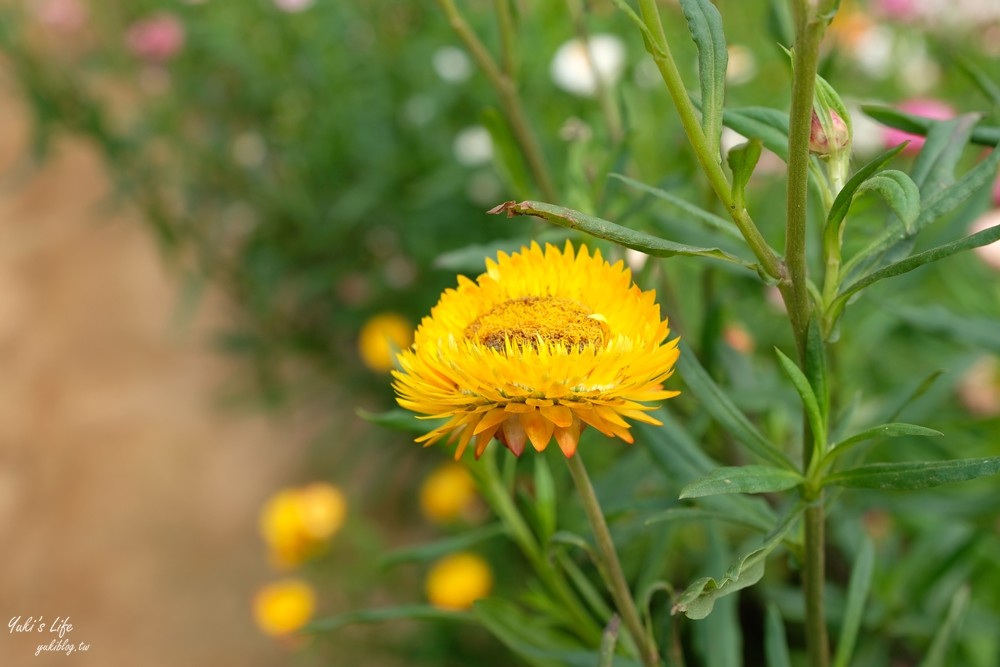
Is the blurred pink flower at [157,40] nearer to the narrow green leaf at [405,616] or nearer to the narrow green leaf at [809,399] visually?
the narrow green leaf at [405,616]

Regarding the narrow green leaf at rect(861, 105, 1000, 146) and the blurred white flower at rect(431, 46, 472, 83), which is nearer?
the narrow green leaf at rect(861, 105, 1000, 146)

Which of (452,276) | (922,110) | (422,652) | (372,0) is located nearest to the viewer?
(922,110)

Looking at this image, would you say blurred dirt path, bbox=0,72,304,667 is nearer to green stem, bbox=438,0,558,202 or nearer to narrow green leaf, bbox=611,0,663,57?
green stem, bbox=438,0,558,202

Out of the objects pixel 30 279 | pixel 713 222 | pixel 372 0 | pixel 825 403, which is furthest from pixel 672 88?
pixel 30 279

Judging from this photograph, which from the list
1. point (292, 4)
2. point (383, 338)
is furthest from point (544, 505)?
point (292, 4)

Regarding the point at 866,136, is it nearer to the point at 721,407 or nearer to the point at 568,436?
the point at 721,407

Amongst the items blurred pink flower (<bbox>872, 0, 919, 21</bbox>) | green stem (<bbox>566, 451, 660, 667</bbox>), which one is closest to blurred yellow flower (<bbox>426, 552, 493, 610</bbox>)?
green stem (<bbox>566, 451, 660, 667</bbox>)

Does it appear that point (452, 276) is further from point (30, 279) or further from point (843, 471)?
point (30, 279)
